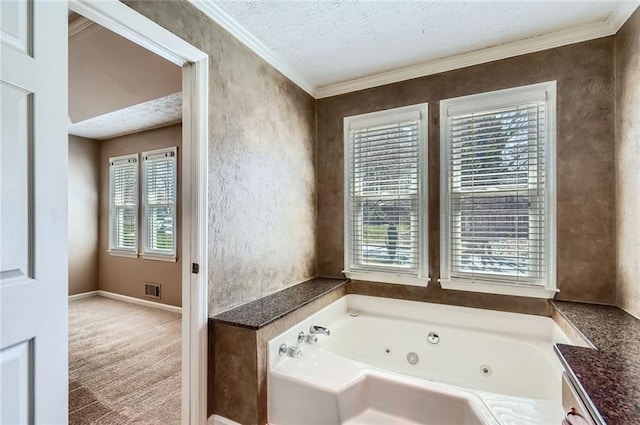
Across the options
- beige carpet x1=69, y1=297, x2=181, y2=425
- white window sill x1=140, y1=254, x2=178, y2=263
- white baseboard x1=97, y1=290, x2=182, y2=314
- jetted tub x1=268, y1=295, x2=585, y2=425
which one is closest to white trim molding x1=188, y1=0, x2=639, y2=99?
jetted tub x1=268, y1=295, x2=585, y2=425

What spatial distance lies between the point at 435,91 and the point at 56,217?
257cm

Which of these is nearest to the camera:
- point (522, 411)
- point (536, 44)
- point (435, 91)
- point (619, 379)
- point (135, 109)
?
point (619, 379)

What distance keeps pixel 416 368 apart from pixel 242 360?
4.63 feet

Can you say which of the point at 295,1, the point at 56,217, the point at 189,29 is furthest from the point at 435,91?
the point at 56,217

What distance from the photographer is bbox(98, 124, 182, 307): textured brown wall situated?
3.95m

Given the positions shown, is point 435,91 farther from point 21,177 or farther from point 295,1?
point 21,177

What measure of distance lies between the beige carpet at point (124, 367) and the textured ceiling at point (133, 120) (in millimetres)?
2402

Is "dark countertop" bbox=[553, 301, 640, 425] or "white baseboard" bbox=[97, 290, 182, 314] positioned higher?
"dark countertop" bbox=[553, 301, 640, 425]

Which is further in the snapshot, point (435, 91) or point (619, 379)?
point (435, 91)

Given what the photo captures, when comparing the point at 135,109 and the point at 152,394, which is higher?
the point at 135,109

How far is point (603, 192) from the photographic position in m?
2.00

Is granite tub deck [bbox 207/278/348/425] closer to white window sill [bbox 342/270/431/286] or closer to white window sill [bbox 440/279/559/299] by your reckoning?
white window sill [bbox 342/270/431/286]

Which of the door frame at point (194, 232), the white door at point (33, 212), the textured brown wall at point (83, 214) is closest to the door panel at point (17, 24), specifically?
the white door at point (33, 212)

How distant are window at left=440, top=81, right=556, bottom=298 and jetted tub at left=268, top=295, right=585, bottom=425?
31cm
